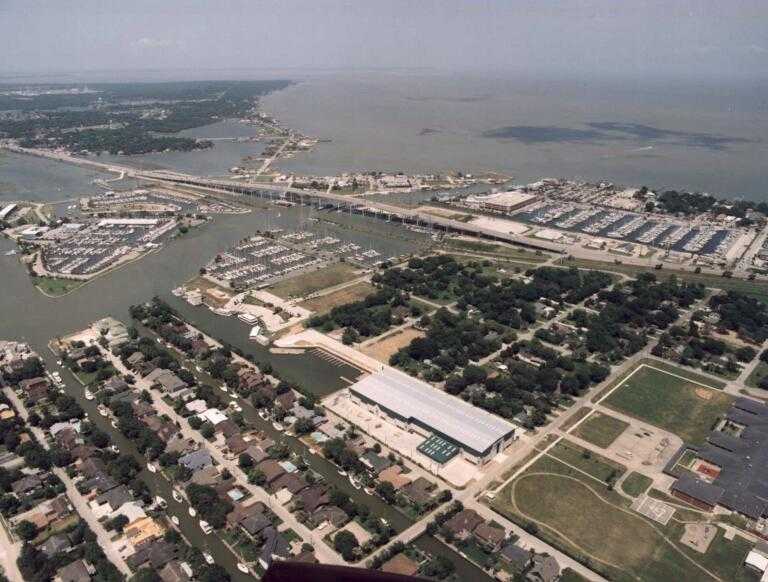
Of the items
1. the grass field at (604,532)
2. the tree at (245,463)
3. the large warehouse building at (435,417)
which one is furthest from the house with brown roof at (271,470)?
the grass field at (604,532)

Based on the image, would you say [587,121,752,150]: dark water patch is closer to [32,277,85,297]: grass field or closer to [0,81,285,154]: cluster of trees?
[0,81,285,154]: cluster of trees

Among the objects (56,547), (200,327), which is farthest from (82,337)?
(56,547)

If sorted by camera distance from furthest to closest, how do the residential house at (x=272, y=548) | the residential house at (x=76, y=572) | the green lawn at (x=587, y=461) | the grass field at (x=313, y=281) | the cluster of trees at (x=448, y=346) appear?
the grass field at (x=313, y=281)
the cluster of trees at (x=448, y=346)
the green lawn at (x=587, y=461)
the residential house at (x=272, y=548)
the residential house at (x=76, y=572)

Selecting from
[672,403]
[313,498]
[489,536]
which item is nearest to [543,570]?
[489,536]

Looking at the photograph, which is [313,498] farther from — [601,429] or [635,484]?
[601,429]

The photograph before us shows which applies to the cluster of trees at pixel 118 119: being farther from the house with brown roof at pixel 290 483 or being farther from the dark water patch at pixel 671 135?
the house with brown roof at pixel 290 483

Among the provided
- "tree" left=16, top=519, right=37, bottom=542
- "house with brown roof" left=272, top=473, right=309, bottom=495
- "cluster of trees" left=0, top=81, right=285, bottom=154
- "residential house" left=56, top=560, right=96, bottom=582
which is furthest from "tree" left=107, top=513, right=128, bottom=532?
"cluster of trees" left=0, top=81, right=285, bottom=154
